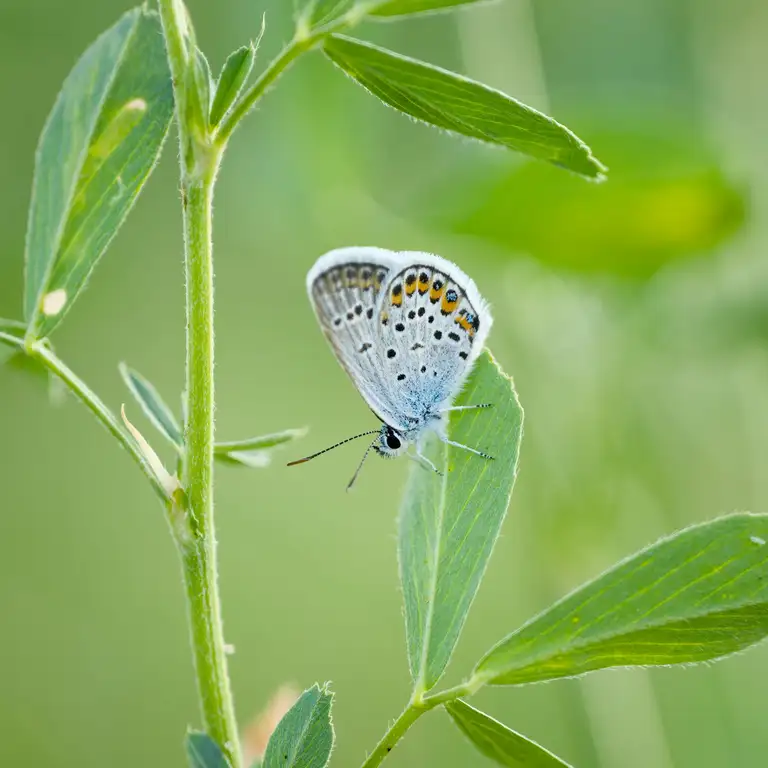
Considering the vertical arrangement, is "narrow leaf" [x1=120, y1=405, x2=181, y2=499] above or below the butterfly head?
below

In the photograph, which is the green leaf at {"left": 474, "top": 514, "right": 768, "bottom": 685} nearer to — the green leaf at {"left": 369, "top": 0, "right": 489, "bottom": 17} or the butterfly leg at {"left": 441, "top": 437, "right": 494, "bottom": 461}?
the butterfly leg at {"left": 441, "top": 437, "right": 494, "bottom": 461}

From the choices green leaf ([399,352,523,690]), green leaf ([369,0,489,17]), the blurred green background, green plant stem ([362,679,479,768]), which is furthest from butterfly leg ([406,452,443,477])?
the blurred green background

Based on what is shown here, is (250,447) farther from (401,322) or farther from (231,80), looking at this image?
(401,322)

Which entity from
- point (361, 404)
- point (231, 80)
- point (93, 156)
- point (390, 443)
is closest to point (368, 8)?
point (231, 80)

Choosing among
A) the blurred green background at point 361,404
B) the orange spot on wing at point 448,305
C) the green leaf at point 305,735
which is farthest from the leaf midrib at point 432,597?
the blurred green background at point 361,404

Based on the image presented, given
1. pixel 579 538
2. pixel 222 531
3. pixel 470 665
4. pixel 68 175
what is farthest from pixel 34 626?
pixel 68 175

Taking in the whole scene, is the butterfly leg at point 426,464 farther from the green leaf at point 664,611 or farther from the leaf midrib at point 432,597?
the green leaf at point 664,611
